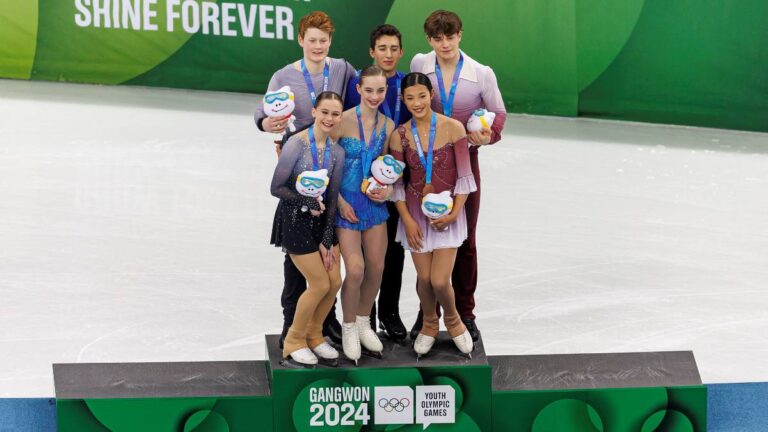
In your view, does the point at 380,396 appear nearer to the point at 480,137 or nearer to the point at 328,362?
the point at 328,362

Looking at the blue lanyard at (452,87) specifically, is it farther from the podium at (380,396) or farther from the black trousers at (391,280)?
the podium at (380,396)

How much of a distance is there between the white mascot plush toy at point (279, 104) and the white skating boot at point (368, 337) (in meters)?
0.90

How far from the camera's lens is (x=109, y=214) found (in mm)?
9023

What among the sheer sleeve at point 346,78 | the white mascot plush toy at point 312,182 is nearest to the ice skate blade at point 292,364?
the white mascot plush toy at point 312,182

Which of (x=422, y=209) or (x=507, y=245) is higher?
(x=422, y=209)

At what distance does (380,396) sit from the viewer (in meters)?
5.82

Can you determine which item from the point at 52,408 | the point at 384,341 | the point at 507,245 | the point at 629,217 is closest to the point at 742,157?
the point at 629,217

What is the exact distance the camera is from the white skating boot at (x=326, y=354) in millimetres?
5863

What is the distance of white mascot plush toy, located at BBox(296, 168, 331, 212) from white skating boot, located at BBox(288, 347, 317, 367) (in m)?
0.65

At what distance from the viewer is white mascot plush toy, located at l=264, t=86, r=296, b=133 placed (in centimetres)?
575

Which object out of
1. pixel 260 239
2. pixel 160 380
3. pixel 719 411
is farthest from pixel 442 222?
pixel 260 239

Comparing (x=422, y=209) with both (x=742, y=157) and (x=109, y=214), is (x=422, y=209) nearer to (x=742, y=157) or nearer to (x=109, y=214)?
(x=109, y=214)

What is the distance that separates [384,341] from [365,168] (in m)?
0.81

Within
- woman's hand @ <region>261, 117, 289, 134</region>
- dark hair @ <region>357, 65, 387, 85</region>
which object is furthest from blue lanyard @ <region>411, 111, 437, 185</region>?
woman's hand @ <region>261, 117, 289, 134</region>
